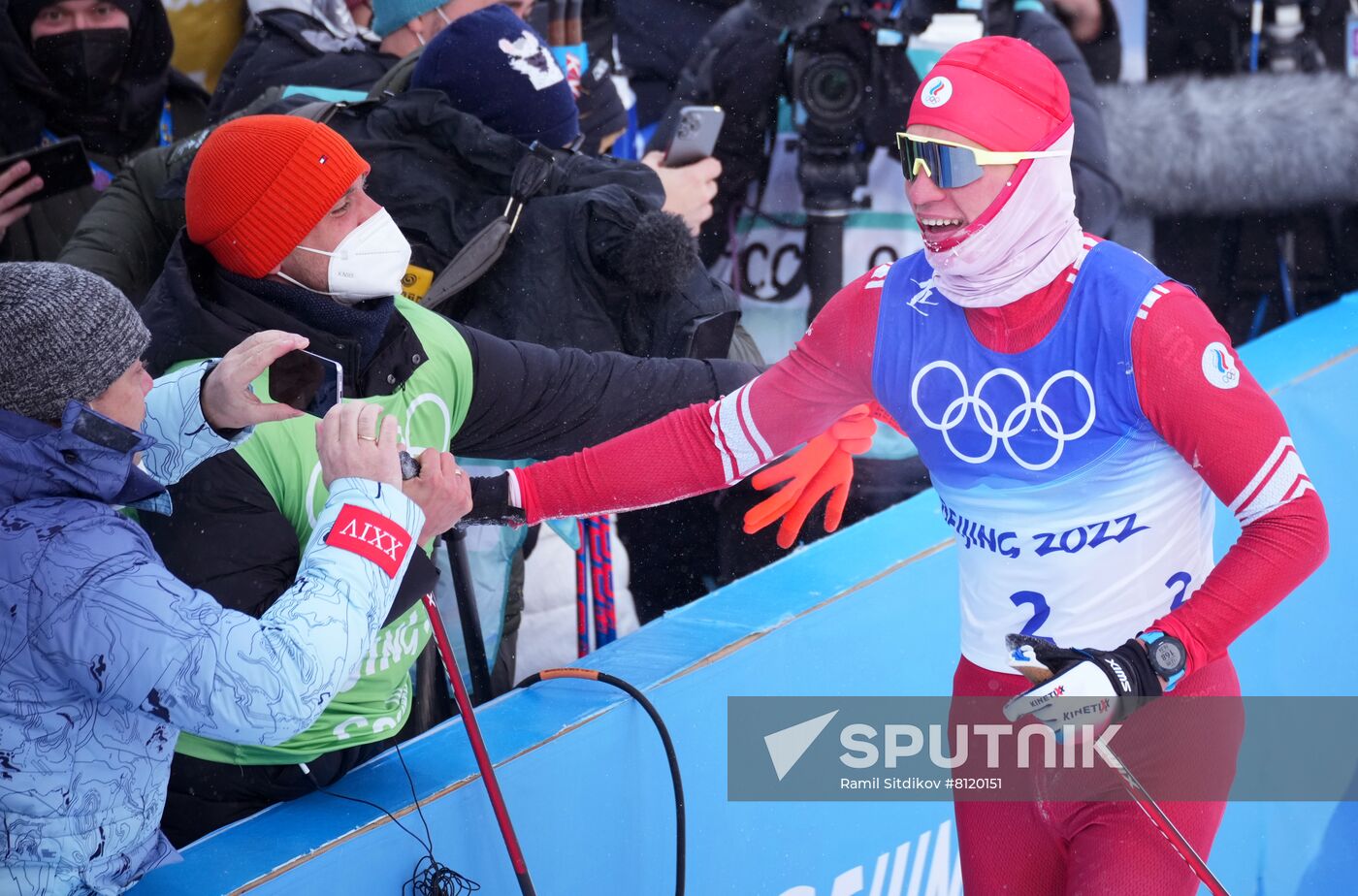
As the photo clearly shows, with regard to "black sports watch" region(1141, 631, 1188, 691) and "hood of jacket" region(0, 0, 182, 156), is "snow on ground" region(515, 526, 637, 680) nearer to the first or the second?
"hood of jacket" region(0, 0, 182, 156)

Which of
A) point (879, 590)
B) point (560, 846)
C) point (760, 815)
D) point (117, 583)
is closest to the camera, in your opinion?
point (117, 583)

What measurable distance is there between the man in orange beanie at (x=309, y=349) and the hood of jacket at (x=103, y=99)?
4.83 ft

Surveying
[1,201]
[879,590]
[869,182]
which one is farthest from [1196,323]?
[1,201]

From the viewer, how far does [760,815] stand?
3.20 m

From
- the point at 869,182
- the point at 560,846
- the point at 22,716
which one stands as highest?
the point at 22,716

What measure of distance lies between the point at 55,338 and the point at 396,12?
2.22m

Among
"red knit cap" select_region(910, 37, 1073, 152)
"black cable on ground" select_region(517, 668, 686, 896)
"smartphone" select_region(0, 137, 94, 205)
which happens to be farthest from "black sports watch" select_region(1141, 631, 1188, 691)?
"smartphone" select_region(0, 137, 94, 205)

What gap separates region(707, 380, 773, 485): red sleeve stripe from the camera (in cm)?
286

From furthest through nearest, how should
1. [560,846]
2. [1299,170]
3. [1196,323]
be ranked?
[1299,170] < [560,846] < [1196,323]

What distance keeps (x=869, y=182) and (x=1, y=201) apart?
246 centimetres

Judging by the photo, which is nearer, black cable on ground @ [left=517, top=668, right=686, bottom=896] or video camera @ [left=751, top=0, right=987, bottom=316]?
black cable on ground @ [left=517, top=668, right=686, bottom=896]

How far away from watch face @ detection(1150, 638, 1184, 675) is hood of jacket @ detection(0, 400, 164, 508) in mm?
1477

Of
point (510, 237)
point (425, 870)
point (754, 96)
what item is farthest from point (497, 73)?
point (425, 870)

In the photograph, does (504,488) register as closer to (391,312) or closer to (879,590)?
(391,312)
